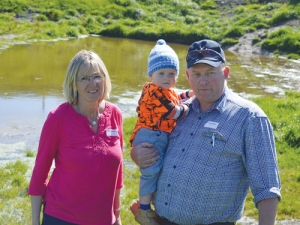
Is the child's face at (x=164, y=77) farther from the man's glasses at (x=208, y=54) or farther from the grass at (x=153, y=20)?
the grass at (x=153, y=20)

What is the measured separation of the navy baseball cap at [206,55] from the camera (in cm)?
351

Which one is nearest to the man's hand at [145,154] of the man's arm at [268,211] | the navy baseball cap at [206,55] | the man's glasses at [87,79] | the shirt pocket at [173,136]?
the shirt pocket at [173,136]

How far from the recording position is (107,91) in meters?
4.00

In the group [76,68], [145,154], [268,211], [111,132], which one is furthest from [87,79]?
[268,211]

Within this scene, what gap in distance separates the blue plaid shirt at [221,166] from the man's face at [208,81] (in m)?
0.07

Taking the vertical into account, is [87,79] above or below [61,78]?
above

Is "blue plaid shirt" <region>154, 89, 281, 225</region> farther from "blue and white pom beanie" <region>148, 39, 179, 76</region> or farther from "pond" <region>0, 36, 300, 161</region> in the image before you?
"pond" <region>0, 36, 300, 161</region>

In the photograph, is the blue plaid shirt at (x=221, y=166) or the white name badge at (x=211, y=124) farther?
the white name badge at (x=211, y=124)

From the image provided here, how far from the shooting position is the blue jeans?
3734 mm

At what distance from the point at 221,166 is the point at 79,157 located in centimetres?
108

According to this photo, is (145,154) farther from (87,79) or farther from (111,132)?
(87,79)

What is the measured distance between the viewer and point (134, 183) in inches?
277

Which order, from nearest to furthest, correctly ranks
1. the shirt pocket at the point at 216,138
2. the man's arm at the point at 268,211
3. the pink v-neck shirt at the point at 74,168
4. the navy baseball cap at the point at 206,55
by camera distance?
the man's arm at the point at 268,211
the shirt pocket at the point at 216,138
the navy baseball cap at the point at 206,55
the pink v-neck shirt at the point at 74,168

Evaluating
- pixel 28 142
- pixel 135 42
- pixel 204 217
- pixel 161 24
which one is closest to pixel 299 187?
pixel 204 217
